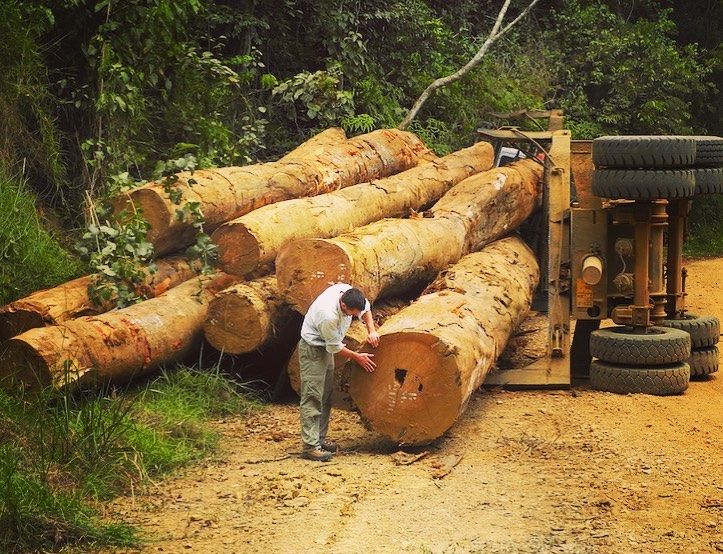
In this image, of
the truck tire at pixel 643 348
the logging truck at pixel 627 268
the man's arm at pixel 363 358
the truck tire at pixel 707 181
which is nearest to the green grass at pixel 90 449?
the man's arm at pixel 363 358

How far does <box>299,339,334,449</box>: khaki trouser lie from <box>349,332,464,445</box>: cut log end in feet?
1.02

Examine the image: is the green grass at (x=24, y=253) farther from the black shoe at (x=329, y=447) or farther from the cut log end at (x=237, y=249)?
the black shoe at (x=329, y=447)

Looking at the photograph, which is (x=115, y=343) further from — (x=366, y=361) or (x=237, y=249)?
(x=366, y=361)

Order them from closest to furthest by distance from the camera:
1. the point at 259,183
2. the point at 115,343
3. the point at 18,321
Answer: the point at 115,343
the point at 18,321
the point at 259,183

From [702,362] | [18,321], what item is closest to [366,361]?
[18,321]

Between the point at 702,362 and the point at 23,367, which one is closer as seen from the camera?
the point at 23,367

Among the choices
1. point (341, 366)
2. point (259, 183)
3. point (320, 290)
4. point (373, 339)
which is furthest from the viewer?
point (259, 183)

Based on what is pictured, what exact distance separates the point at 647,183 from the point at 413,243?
7.62 ft

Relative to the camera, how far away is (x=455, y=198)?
11859mm

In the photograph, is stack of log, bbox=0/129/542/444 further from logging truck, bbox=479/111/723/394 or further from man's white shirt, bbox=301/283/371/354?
logging truck, bbox=479/111/723/394

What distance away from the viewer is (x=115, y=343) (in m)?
8.61

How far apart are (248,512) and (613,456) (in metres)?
2.93

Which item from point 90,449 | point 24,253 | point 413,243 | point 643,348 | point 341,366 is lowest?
point 90,449

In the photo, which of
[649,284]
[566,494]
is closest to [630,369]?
[649,284]
